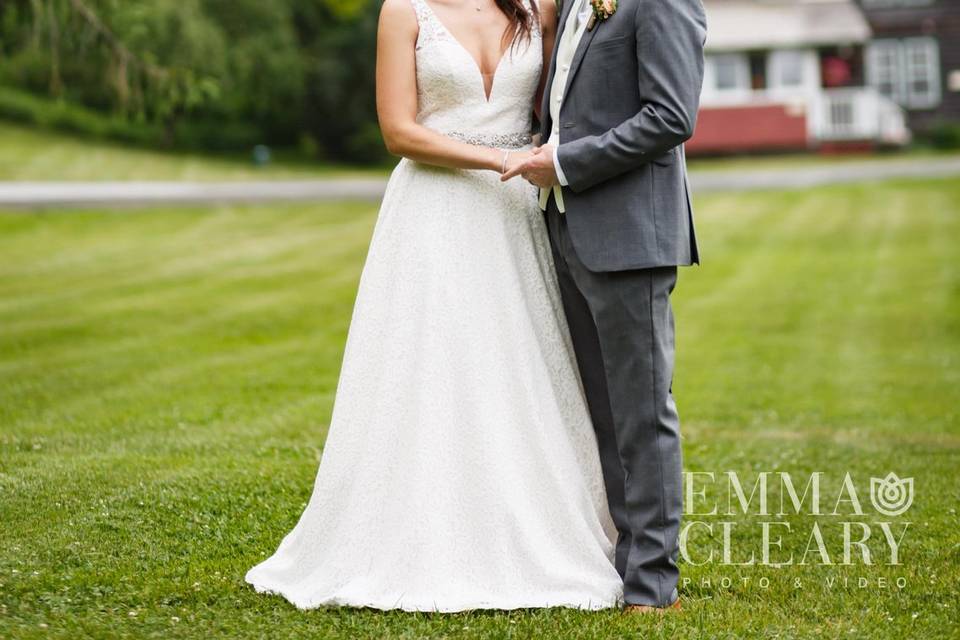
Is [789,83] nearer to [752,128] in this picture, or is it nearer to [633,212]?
[752,128]

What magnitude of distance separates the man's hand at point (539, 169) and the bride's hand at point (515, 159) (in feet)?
0.03

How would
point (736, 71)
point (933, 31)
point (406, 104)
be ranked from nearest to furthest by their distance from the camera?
point (406, 104)
point (736, 71)
point (933, 31)

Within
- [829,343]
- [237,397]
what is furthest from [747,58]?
[237,397]

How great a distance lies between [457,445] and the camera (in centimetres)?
448

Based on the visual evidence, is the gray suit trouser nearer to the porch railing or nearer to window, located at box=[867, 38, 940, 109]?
the porch railing

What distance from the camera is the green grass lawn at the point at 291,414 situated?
4.41 meters

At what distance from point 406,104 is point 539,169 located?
55 cm

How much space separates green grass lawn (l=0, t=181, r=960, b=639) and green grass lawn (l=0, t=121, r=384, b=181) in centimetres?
1014

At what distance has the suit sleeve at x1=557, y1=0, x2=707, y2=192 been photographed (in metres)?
4.14

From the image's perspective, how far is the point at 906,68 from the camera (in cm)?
3972

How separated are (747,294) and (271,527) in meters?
10.4

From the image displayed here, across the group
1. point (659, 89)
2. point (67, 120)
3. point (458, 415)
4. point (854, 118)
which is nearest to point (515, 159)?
point (659, 89)

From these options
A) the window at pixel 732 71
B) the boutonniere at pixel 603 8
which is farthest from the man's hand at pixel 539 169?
the window at pixel 732 71

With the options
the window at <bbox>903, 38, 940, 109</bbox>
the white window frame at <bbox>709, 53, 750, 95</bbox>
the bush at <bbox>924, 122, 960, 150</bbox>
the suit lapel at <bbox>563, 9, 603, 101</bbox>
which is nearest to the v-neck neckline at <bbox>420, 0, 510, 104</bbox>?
the suit lapel at <bbox>563, 9, 603, 101</bbox>
